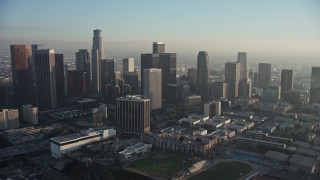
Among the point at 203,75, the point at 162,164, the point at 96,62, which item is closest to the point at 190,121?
the point at 162,164

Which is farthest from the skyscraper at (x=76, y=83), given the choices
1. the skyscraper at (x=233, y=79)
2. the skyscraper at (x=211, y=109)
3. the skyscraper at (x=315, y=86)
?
the skyscraper at (x=315, y=86)

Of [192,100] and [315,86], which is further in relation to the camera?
[192,100]

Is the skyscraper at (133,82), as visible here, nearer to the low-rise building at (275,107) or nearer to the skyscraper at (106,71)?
the skyscraper at (106,71)

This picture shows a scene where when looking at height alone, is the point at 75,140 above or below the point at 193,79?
below

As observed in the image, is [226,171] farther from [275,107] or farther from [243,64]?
[243,64]

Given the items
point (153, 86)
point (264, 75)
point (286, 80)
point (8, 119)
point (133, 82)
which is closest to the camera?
point (8, 119)

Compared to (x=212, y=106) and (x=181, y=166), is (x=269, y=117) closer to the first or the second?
(x=212, y=106)
